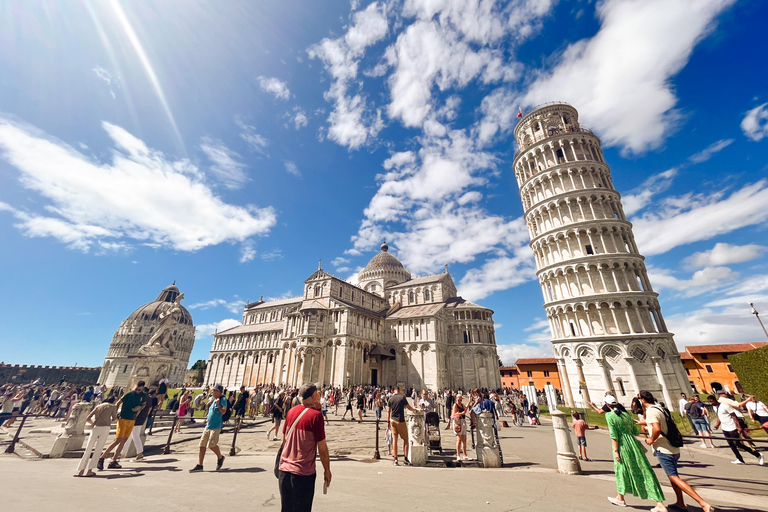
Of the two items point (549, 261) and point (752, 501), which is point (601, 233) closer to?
point (549, 261)

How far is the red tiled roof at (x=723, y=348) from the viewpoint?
38625mm

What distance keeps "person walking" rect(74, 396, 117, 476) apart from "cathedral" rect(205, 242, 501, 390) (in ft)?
110

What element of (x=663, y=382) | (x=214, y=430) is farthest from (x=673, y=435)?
(x=663, y=382)

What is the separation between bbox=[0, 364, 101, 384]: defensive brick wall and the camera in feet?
222

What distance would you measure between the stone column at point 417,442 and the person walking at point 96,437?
7.56m

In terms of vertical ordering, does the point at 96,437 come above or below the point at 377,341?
below

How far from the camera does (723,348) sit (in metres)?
40.1

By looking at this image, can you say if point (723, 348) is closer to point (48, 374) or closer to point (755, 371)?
point (755, 371)

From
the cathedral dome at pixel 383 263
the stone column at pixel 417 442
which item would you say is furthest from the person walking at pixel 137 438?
the cathedral dome at pixel 383 263

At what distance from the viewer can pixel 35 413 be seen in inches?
876

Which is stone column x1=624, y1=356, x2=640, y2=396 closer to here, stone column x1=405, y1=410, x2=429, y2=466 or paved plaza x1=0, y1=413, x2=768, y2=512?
paved plaza x1=0, y1=413, x2=768, y2=512

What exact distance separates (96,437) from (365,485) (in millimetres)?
6678

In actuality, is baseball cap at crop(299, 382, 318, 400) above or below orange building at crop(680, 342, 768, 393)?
below

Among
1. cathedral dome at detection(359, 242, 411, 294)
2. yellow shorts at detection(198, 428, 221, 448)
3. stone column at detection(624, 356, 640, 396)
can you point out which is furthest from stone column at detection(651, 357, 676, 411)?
cathedral dome at detection(359, 242, 411, 294)
